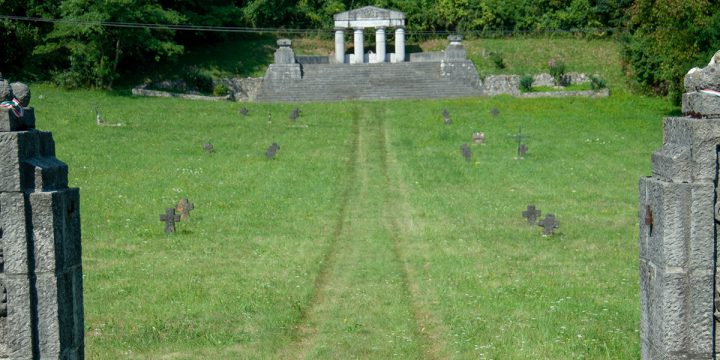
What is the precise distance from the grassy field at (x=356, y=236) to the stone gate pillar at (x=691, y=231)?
294cm

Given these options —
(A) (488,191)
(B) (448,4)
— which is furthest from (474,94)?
(A) (488,191)

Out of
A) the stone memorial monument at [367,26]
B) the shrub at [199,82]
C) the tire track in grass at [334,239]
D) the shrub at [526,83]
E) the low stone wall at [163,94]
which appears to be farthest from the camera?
the stone memorial monument at [367,26]

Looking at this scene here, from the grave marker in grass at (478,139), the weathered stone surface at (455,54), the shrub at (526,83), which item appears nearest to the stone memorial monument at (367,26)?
the weathered stone surface at (455,54)

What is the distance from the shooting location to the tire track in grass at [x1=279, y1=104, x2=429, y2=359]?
1231 cm

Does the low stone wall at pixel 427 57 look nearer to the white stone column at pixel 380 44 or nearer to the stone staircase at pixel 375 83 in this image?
the stone staircase at pixel 375 83

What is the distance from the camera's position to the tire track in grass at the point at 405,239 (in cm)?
1261

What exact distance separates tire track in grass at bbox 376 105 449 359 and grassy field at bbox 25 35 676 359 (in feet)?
0.18

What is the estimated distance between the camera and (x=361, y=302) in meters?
14.5

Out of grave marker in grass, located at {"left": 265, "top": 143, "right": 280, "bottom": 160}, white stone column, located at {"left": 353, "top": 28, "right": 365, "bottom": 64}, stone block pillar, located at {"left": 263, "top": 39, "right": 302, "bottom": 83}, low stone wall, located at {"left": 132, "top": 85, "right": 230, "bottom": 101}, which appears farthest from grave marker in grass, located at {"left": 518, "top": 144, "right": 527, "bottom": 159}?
white stone column, located at {"left": 353, "top": 28, "right": 365, "bottom": 64}

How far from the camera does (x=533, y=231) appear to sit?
19.9 m

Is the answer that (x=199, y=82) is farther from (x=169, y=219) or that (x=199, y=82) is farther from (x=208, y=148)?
(x=169, y=219)

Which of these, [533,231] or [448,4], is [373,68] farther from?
[533,231]

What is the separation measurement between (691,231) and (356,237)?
11322 millimetres

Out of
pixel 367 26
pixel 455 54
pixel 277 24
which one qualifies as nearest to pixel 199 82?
pixel 367 26
